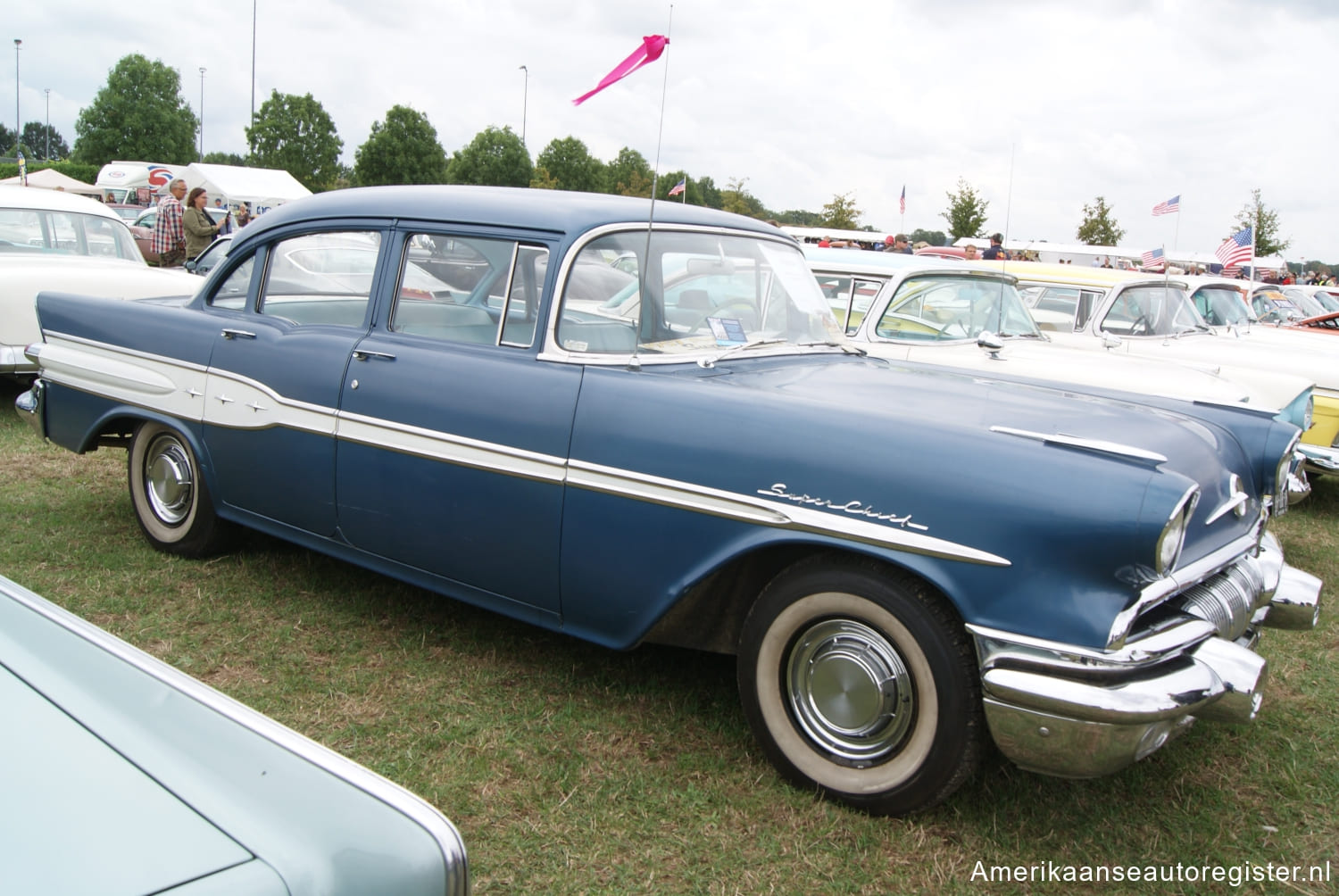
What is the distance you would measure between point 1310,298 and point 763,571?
1919 centimetres

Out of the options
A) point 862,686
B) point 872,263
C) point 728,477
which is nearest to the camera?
point 862,686

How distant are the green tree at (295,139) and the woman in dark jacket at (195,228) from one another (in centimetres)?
4159

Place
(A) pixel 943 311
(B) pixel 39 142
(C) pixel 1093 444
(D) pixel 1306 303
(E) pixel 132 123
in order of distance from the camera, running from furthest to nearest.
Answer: (B) pixel 39 142
(E) pixel 132 123
(D) pixel 1306 303
(A) pixel 943 311
(C) pixel 1093 444

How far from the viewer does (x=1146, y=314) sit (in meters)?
7.16

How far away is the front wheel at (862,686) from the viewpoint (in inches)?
96.3

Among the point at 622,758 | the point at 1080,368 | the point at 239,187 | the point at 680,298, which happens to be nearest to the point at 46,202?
the point at 680,298

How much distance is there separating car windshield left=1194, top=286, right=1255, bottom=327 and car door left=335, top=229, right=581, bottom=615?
6840 millimetres

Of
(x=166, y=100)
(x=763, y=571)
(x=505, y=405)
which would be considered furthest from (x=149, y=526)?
(x=166, y=100)

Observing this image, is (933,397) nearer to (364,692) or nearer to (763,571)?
(763,571)

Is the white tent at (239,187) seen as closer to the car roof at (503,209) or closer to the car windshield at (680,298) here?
the car roof at (503,209)

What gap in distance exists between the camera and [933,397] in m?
3.07

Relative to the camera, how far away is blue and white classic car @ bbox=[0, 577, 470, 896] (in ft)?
3.32

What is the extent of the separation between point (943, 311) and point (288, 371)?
3832 millimetres

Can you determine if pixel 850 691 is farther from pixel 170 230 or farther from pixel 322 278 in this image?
pixel 170 230
